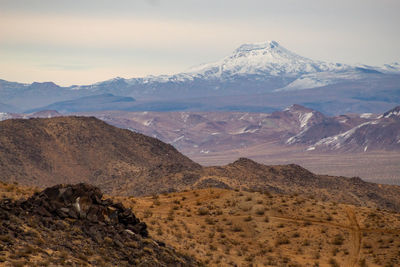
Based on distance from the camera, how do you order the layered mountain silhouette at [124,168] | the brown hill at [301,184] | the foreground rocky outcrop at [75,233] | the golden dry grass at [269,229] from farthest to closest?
the layered mountain silhouette at [124,168] < the brown hill at [301,184] < the golden dry grass at [269,229] < the foreground rocky outcrop at [75,233]

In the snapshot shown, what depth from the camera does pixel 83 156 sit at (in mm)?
109688

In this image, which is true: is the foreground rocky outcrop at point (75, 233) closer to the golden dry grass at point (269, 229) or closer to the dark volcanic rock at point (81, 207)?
the dark volcanic rock at point (81, 207)

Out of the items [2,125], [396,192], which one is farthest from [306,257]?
[2,125]

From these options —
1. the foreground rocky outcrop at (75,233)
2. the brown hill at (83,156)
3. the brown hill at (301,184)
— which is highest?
the foreground rocky outcrop at (75,233)

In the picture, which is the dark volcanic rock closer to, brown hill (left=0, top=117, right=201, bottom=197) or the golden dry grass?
the golden dry grass

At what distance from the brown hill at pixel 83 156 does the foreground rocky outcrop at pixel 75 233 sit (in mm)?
55723

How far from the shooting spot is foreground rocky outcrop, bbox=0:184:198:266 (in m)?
21.6

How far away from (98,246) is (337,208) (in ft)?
67.8

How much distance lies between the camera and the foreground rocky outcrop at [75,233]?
2162cm

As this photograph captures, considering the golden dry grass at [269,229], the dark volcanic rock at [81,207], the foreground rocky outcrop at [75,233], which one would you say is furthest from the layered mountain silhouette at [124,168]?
the foreground rocky outcrop at [75,233]

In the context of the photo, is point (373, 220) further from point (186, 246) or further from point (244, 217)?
point (186, 246)

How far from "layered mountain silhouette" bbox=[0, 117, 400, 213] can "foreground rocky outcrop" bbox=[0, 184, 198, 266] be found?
155ft

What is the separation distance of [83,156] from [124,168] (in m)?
8.66

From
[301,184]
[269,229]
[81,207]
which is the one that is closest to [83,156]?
[301,184]
